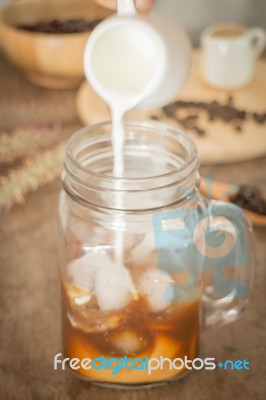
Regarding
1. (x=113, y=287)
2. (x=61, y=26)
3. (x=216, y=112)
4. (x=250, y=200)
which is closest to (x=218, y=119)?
(x=216, y=112)

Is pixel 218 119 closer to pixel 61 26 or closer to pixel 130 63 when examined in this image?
pixel 61 26

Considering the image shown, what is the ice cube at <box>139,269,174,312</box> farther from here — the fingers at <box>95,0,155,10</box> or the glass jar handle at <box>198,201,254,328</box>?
the fingers at <box>95,0,155,10</box>

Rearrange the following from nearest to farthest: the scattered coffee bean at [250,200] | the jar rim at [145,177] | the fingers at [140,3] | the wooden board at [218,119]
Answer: the jar rim at [145,177] → the fingers at [140,3] → the scattered coffee bean at [250,200] → the wooden board at [218,119]

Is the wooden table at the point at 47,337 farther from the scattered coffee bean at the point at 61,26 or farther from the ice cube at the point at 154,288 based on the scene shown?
the scattered coffee bean at the point at 61,26

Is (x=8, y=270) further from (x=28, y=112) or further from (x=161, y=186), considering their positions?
(x=28, y=112)

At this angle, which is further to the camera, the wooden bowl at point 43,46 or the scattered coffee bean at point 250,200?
the wooden bowl at point 43,46

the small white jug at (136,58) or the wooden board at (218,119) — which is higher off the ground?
the small white jug at (136,58)

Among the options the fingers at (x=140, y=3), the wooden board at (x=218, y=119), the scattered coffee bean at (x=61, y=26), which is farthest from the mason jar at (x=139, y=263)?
the scattered coffee bean at (x=61, y=26)

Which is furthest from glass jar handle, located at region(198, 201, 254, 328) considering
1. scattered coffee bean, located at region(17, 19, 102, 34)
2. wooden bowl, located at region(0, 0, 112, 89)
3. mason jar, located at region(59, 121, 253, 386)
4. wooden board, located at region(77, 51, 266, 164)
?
scattered coffee bean, located at region(17, 19, 102, 34)
